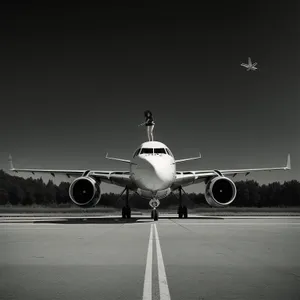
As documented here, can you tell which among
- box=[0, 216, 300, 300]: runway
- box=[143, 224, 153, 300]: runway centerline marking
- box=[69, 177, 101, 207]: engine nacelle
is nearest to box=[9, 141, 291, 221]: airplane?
box=[69, 177, 101, 207]: engine nacelle

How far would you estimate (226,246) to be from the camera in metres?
10.3

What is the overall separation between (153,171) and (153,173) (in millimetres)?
101

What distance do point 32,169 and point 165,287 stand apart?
22.5 metres

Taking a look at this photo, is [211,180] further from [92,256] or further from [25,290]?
[25,290]

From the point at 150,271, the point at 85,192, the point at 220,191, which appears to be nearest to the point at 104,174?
the point at 85,192

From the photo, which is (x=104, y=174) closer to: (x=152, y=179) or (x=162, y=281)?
(x=152, y=179)

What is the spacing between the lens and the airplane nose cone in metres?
21.7

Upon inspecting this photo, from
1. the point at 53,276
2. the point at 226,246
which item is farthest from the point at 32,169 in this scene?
the point at 53,276

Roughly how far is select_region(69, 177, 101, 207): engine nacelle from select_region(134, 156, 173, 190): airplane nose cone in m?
2.73

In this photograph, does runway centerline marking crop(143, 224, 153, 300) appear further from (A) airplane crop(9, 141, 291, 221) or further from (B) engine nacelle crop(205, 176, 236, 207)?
(B) engine nacelle crop(205, 176, 236, 207)

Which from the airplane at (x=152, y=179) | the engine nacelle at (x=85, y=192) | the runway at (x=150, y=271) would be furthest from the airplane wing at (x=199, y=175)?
the runway at (x=150, y=271)

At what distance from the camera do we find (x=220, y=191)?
25141mm

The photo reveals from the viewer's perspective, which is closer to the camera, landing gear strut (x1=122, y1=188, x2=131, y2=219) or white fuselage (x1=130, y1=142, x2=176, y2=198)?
white fuselage (x1=130, y1=142, x2=176, y2=198)

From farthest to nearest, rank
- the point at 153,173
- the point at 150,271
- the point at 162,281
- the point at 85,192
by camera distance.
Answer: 1. the point at 85,192
2. the point at 153,173
3. the point at 150,271
4. the point at 162,281
